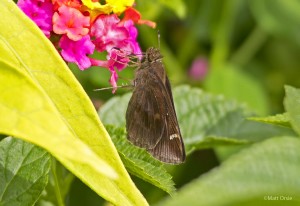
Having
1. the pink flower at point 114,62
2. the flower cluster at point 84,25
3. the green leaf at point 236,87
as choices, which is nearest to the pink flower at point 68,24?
the flower cluster at point 84,25

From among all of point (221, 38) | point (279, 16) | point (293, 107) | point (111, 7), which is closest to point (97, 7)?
point (111, 7)

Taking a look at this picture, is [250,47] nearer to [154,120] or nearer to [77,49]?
[154,120]

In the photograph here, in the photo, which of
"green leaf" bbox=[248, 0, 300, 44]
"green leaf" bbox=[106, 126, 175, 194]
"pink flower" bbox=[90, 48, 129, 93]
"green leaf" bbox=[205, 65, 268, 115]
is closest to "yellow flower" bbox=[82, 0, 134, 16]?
"pink flower" bbox=[90, 48, 129, 93]

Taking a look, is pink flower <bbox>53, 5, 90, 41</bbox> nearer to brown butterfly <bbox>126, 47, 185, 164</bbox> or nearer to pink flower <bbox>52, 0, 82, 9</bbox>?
pink flower <bbox>52, 0, 82, 9</bbox>

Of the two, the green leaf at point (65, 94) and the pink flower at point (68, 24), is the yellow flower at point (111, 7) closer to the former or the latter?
the pink flower at point (68, 24)

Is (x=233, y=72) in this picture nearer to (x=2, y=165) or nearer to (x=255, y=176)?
(x=2, y=165)

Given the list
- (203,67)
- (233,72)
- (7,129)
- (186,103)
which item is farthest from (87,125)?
(203,67)
